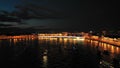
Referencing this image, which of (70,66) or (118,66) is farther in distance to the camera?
(70,66)

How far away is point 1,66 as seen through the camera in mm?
60188

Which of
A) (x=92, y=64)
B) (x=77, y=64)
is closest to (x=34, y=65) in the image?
(x=77, y=64)

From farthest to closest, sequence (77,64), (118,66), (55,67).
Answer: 1. (77,64)
2. (55,67)
3. (118,66)

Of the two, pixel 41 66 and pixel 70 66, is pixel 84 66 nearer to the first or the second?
pixel 70 66

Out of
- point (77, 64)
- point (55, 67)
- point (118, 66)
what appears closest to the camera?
point (118, 66)

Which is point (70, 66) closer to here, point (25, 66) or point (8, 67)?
point (25, 66)

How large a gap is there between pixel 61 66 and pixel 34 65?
745cm

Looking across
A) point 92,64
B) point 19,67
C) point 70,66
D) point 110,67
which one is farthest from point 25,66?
point 110,67

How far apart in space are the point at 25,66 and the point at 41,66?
4.05 m

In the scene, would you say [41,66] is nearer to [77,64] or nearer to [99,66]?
[77,64]

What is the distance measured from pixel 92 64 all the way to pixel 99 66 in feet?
12.6

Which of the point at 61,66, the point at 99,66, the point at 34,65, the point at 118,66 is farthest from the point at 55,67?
the point at 118,66

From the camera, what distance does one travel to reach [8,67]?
58.7 metres

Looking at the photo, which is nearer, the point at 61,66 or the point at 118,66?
the point at 118,66
